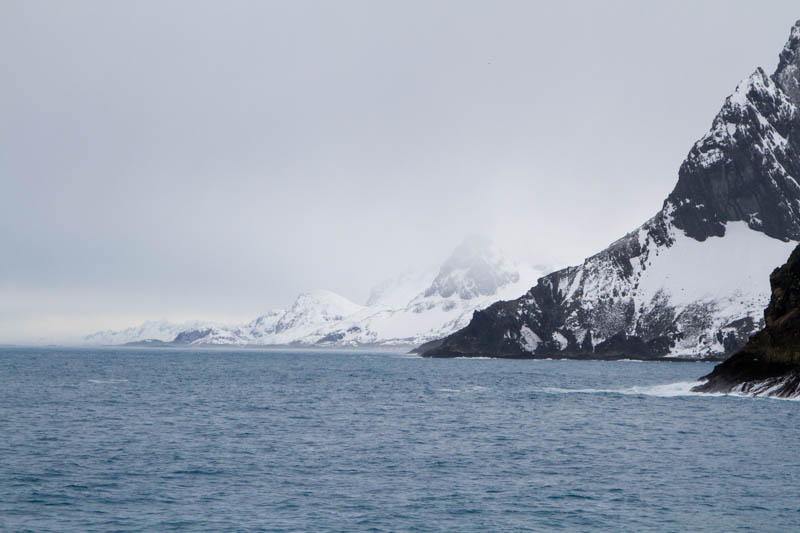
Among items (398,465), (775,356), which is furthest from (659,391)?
(398,465)

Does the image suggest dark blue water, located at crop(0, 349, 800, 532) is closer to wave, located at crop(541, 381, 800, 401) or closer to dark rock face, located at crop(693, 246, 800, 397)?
dark rock face, located at crop(693, 246, 800, 397)

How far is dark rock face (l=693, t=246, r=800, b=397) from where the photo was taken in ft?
319

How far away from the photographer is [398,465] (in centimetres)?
5341

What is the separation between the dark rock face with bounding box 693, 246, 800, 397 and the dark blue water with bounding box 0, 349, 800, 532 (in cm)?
424

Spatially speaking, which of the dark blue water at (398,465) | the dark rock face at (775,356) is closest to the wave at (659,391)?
the dark rock face at (775,356)

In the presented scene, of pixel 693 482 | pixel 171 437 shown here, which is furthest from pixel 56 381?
pixel 693 482

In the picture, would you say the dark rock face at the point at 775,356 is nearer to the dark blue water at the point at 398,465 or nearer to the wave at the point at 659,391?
the wave at the point at 659,391

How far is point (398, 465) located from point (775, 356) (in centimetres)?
6651

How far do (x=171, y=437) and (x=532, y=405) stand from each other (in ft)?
152

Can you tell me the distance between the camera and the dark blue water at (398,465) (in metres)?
38.6

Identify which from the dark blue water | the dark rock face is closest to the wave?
the dark rock face

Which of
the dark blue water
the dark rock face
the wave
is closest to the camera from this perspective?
the dark blue water

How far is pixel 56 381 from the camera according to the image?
13538cm

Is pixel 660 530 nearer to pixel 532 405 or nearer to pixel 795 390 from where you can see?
pixel 532 405
